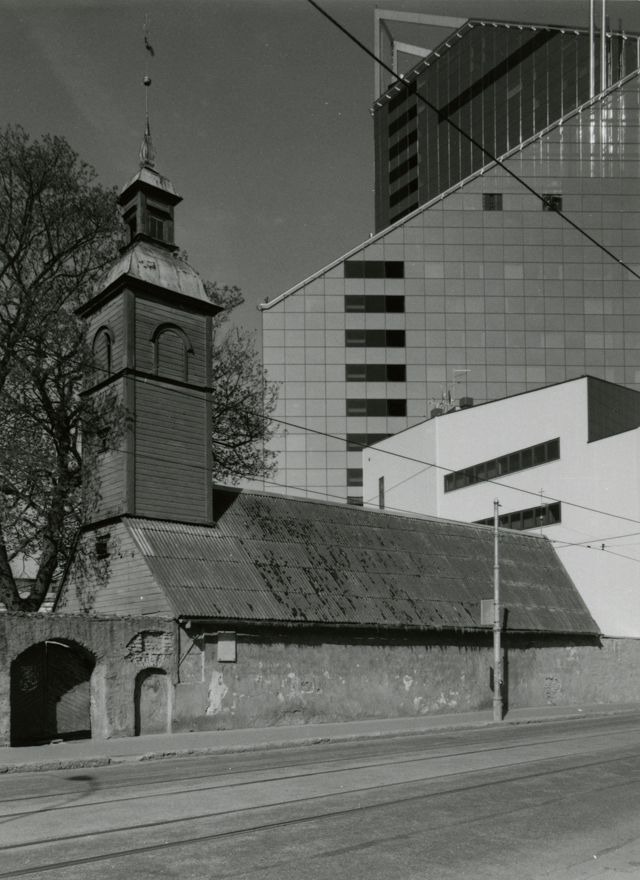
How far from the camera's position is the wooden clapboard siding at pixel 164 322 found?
2592 centimetres

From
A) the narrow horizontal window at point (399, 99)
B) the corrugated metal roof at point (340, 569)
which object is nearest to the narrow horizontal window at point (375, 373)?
the corrugated metal roof at point (340, 569)

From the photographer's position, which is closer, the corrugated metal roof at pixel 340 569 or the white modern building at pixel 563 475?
the corrugated metal roof at pixel 340 569

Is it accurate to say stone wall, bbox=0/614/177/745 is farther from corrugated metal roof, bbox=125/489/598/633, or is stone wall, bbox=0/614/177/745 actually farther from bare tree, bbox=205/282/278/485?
bare tree, bbox=205/282/278/485

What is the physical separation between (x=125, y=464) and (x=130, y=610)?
365cm

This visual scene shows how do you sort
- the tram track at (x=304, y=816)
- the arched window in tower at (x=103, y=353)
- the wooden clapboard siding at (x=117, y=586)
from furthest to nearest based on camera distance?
the arched window in tower at (x=103, y=353), the wooden clapboard siding at (x=117, y=586), the tram track at (x=304, y=816)

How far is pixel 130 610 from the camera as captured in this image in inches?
920

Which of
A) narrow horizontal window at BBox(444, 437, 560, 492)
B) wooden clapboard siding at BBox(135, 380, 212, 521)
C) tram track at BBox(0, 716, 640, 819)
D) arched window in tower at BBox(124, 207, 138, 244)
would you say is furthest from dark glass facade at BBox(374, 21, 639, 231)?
tram track at BBox(0, 716, 640, 819)

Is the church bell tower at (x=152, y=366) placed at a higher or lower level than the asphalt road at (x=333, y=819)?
higher

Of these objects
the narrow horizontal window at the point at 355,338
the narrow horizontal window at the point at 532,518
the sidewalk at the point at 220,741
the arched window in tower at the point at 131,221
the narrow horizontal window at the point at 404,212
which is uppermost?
the narrow horizontal window at the point at 404,212

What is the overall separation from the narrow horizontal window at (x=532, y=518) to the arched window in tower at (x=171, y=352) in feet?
53.0

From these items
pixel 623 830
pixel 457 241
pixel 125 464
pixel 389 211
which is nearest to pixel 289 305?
pixel 457 241

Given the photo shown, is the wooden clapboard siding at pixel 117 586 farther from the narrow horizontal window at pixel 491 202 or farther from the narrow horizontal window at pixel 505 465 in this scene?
the narrow horizontal window at pixel 491 202

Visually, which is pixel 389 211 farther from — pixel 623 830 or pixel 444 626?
pixel 623 830

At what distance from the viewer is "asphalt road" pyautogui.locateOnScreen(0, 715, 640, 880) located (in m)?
8.37
